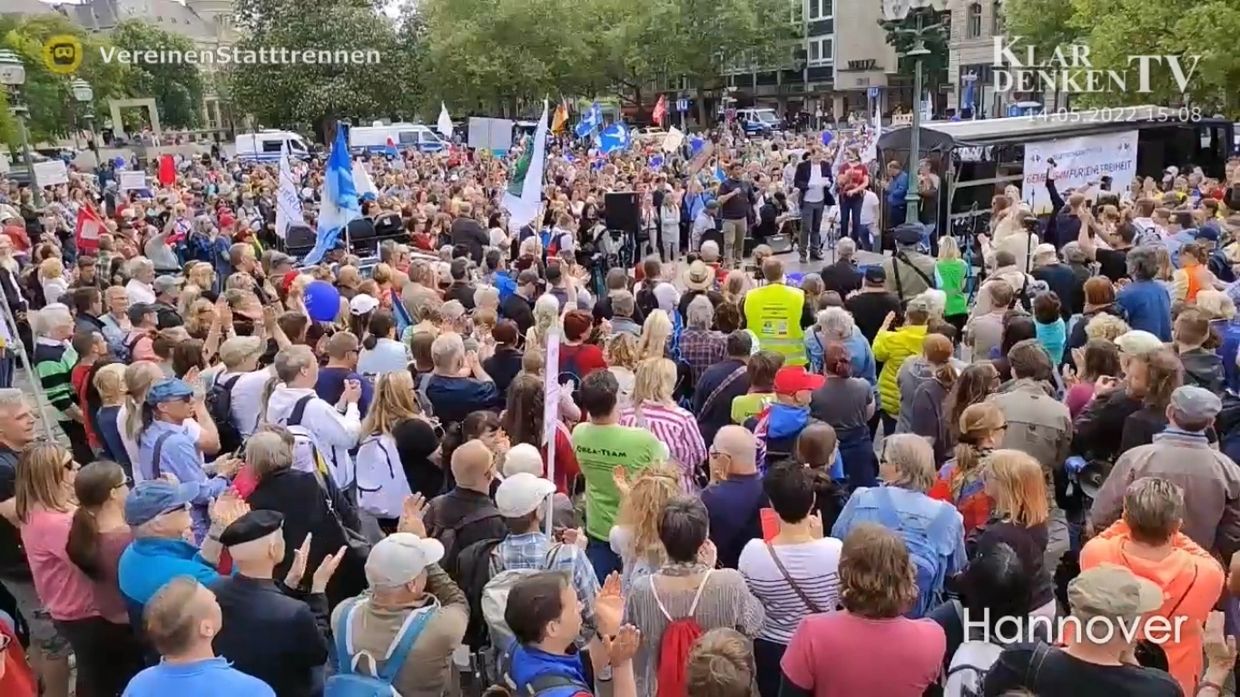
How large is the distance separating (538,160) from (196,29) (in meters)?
108

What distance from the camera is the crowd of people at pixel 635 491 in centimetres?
320

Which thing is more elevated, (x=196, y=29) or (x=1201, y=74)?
(x=196, y=29)

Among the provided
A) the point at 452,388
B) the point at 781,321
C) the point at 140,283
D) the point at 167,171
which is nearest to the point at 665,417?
the point at 452,388

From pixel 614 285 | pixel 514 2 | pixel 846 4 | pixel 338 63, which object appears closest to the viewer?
pixel 614 285

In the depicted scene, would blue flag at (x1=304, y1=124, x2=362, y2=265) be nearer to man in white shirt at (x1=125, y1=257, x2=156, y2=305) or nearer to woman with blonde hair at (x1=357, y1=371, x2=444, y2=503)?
man in white shirt at (x1=125, y1=257, x2=156, y2=305)

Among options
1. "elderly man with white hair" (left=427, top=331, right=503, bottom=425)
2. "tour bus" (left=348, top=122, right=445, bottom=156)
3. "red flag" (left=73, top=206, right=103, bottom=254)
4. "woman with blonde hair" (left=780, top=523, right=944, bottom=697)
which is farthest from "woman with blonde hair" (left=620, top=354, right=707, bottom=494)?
"tour bus" (left=348, top=122, right=445, bottom=156)

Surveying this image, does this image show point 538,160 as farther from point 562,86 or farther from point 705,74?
point 705,74

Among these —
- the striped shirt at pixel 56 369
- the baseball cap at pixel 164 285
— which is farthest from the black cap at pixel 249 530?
the baseball cap at pixel 164 285

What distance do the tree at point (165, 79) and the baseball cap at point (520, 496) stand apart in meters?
74.2

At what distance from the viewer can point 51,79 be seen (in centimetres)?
5372

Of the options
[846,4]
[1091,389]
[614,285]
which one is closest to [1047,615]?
[1091,389]

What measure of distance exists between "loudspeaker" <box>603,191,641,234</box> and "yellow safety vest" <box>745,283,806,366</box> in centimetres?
835

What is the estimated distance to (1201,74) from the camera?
22.6 metres

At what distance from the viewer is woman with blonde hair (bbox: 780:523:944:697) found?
10.2 feet
